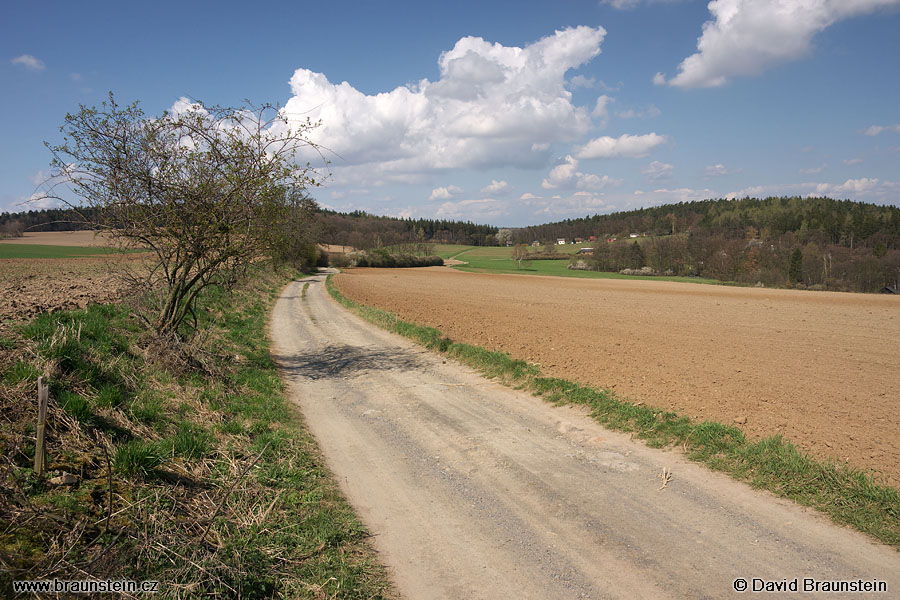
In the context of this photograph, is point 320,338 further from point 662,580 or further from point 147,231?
point 662,580

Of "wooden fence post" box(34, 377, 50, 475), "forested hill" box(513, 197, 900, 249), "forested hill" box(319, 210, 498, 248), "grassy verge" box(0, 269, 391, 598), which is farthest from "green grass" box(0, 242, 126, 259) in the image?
"forested hill" box(513, 197, 900, 249)

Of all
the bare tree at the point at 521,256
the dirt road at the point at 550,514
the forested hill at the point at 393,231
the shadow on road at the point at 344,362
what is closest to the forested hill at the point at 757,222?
the forested hill at the point at 393,231

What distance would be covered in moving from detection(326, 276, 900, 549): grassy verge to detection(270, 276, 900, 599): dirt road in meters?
0.25

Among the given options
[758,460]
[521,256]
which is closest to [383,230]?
[521,256]

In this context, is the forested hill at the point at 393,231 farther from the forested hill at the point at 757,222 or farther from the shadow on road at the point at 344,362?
the shadow on road at the point at 344,362

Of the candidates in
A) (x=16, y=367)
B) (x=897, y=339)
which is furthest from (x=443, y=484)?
(x=897, y=339)

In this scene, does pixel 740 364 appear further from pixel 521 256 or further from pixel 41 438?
pixel 521 256

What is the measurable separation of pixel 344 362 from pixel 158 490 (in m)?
9.15

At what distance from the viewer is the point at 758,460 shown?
20.5 ft

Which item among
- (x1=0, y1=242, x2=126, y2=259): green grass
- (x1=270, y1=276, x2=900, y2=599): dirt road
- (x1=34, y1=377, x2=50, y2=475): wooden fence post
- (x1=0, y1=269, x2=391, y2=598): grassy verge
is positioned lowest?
(x1=270, y1=276, x2=900, y2=599): dirt road

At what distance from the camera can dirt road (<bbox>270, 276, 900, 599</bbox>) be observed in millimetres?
4172
